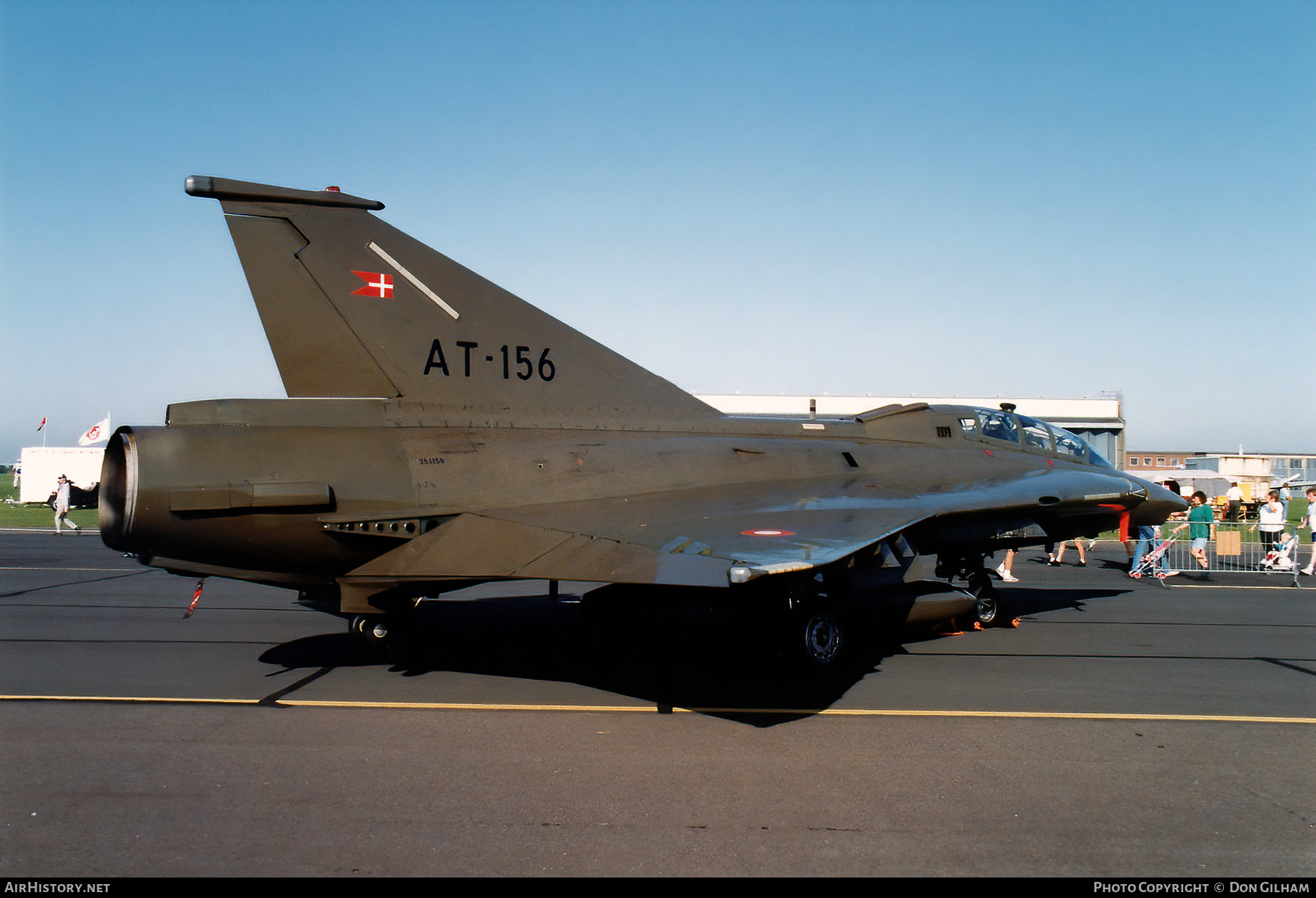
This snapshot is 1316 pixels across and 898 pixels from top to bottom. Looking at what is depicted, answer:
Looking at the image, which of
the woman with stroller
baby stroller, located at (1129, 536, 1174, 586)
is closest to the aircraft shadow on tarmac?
baby stroller, located at (1129, 536, 1174, 586)

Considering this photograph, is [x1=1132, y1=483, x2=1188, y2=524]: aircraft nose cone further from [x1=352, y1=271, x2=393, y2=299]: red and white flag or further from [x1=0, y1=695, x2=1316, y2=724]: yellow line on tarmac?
[x1=352, y1=271, x2=393, y2=299]: red and white flag

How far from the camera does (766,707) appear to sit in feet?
24.4

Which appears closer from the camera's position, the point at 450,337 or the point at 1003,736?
the point at 1003,736

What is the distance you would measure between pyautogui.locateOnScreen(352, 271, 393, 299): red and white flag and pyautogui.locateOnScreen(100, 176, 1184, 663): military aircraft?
23 mm

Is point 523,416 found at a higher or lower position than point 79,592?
higher

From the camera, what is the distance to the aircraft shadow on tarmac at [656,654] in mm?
7957

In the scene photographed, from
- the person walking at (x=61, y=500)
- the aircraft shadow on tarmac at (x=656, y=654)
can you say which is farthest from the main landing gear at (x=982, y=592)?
the person walking at (x=61, y=500)

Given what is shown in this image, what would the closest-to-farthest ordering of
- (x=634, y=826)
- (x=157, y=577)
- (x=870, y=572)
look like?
(x=634, y=826) < (x=870, y=572) < (x=157, y=577)

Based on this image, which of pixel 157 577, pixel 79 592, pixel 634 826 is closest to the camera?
pixel 634 826

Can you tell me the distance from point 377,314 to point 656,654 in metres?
4.97

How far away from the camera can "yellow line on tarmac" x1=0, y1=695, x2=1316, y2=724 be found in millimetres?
7098
